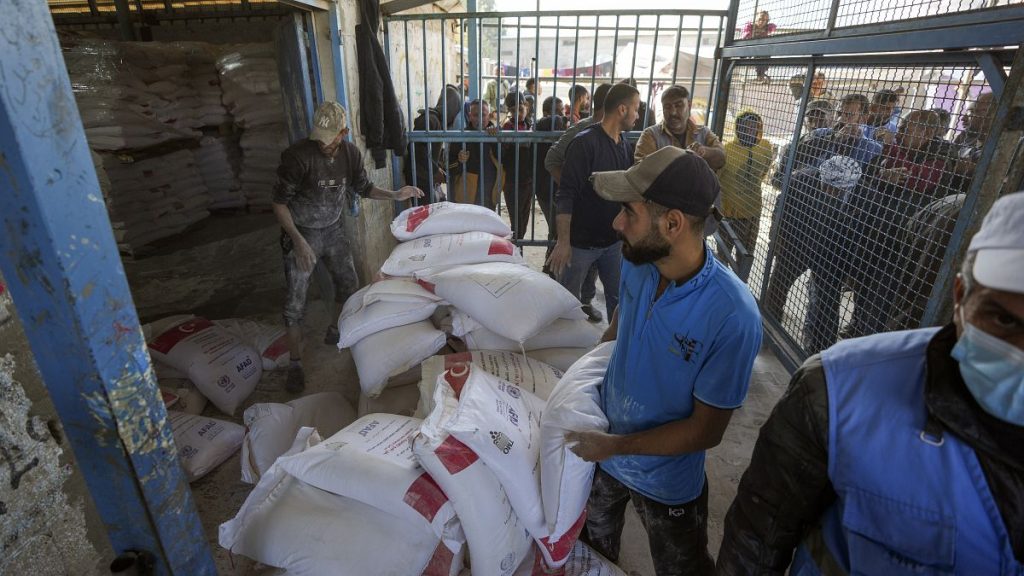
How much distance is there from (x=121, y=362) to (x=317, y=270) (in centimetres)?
318

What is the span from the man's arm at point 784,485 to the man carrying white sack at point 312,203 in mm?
2755

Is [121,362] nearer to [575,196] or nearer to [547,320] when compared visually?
[547,320]

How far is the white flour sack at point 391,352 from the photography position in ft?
8.23

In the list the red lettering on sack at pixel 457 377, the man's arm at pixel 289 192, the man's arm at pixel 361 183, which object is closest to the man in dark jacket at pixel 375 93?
the man's arm at pixel 361 183

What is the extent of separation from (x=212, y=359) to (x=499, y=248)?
69.0 inches

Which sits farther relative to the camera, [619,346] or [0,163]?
[619,346]

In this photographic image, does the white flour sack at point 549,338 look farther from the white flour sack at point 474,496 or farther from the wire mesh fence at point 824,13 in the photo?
the wire mesh fence at point 824,13

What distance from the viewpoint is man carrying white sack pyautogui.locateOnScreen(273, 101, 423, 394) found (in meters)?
3.03

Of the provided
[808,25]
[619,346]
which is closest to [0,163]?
[619,346]

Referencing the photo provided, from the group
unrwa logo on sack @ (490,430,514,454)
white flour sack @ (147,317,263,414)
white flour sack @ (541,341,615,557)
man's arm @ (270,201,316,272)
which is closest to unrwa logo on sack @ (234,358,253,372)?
white flour sack @ (147,317,263,414)

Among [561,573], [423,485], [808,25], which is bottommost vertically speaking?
[561,573]

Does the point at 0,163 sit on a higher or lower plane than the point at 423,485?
higher

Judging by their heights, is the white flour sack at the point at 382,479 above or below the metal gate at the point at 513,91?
below

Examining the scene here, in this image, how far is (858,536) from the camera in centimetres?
85
